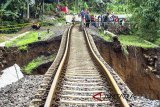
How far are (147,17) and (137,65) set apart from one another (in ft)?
20.0

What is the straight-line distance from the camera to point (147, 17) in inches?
1197

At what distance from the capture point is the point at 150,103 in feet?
33.5

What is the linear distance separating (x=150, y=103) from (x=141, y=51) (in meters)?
16.4

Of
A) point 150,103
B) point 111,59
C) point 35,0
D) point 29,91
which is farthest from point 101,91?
point 35,0

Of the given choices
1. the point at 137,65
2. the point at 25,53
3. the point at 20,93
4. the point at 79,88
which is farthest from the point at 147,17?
the point at 20,93

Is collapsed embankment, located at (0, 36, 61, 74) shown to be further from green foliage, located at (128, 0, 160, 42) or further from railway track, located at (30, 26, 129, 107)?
green foliage, located at (128, 0, 160, 42)

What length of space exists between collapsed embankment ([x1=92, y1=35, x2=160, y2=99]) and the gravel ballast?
11.0m

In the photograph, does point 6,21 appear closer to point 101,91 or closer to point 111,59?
point 111,59

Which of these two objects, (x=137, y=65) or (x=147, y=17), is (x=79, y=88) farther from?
(x=147, y=17)

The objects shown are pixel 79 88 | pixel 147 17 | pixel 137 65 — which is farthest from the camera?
pixel 147 17

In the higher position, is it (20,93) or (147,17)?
(147,17)

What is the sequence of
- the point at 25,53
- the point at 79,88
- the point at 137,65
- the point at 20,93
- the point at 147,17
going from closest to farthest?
the point at 79,88 < the point at 20,93 < the point at 25,53 < the point at 137,65 < the point at 147,17

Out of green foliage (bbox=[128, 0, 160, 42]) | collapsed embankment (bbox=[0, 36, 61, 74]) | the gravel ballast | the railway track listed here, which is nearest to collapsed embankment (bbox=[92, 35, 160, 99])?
collapsed embankment (bbox=[0, 36, 61, 74])

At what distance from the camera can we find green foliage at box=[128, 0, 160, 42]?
1168 inches
